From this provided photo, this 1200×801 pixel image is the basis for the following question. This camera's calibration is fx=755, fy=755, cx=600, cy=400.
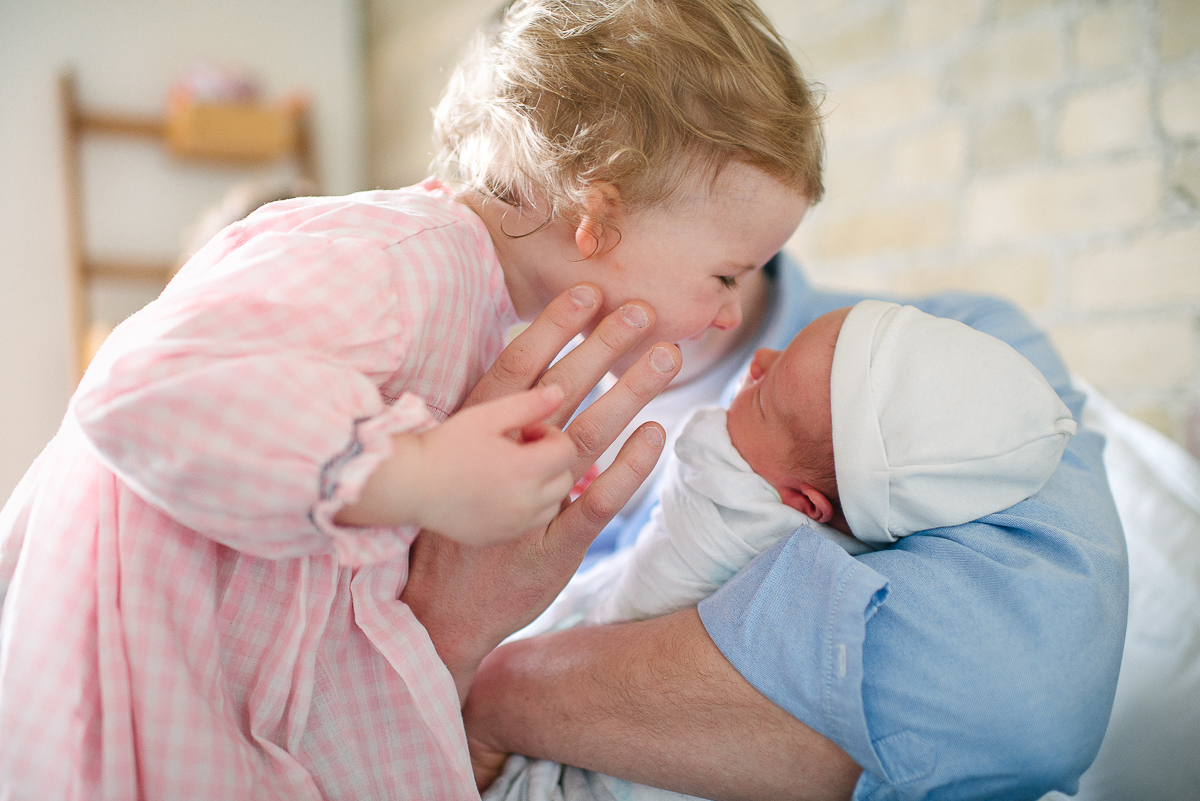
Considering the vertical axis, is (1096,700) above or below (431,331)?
below

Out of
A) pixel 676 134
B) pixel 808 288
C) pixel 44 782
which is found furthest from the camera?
pixel 808 288

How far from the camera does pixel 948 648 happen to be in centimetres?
69

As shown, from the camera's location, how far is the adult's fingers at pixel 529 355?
85 cm

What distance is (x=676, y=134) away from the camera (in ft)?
3.02

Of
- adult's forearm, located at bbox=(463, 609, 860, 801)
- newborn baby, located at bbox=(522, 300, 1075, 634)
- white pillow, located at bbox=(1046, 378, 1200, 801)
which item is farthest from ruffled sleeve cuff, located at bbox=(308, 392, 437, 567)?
white pillow, located at bbox=(1046, 378, 1200, 801)

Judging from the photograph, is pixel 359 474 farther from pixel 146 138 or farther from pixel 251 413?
pixel 146 138

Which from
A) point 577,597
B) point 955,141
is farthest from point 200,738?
point 955,141

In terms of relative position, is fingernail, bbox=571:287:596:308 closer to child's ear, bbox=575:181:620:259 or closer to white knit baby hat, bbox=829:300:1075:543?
child's ear, bbox=575:181:620:259

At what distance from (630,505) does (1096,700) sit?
817 millimetres

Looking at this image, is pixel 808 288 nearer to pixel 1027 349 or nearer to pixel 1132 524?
pixel 1027 349

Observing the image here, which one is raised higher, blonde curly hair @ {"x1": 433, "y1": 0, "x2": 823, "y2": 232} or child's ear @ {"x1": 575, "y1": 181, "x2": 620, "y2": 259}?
blonde curly hair @ {"x1": 433, "y1": 0, "x2": 823, "y2": 232}

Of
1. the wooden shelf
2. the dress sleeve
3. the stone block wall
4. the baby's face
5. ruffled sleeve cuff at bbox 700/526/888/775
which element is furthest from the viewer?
the wooden shelf

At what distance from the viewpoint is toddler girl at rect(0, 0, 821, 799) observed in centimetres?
60

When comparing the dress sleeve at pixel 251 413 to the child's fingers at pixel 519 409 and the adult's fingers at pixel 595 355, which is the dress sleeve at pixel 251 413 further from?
the adult's fingers at pixel 595 355
